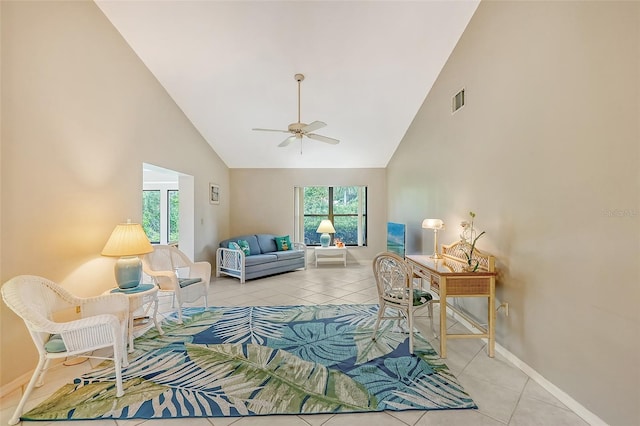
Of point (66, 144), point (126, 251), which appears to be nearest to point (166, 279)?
point (126, 251)

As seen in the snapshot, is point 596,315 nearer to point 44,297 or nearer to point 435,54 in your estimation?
point 435,54

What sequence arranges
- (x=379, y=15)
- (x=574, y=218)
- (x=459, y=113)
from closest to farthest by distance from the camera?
(x=574, y=218), (x=379, y=15), (x=459, y=113)

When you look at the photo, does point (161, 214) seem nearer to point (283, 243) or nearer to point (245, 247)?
point (245, 247)

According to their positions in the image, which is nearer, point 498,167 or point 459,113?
point 498,167

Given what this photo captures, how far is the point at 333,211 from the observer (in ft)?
24.3

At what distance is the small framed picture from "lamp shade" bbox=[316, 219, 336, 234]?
255 cm

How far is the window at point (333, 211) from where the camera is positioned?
7379 mm

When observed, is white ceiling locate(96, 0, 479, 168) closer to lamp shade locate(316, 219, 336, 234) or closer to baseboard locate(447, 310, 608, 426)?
lamp shade locate(316, 219, 336, 234)

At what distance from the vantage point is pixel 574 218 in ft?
6.24

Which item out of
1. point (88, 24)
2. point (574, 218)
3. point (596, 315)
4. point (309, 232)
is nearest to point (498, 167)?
point (574, 218)

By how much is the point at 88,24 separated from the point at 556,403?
5.35 meters

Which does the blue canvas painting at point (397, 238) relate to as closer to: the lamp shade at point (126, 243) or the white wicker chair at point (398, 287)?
the white wicker chair at point (398, 287)

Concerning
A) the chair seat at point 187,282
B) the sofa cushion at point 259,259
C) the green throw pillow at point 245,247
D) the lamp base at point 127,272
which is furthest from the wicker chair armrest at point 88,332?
the green throw pillow at point 245,247

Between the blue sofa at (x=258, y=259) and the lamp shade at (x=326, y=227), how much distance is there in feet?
2.18
